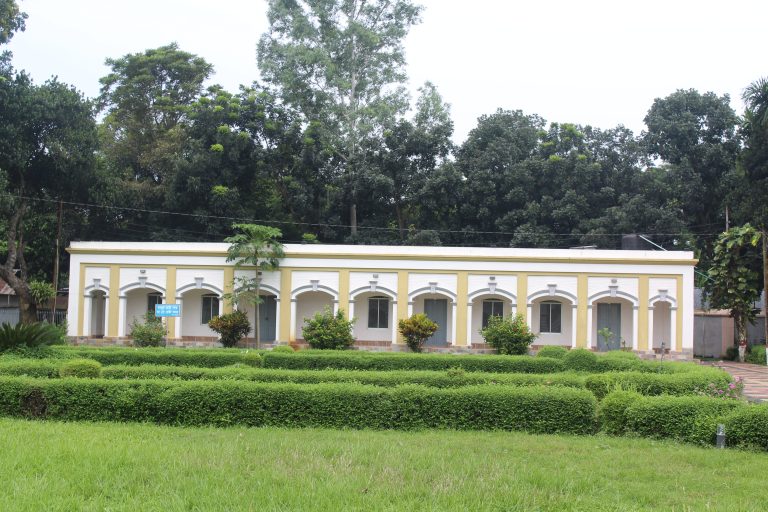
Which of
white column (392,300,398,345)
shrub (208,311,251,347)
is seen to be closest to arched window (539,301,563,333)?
white column (392,300,398,345)

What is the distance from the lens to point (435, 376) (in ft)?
35.5

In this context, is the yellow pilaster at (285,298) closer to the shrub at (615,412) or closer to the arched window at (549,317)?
the arched window at (549,317)

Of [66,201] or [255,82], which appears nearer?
[66,201]

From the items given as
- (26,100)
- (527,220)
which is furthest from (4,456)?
(527,220)

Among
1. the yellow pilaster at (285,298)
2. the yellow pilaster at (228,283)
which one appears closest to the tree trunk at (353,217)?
the yellow pilaster at (285,298)

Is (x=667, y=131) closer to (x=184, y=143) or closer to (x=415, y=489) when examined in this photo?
(x=184, y=143)

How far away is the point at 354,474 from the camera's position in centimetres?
575

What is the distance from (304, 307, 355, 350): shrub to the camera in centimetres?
2223

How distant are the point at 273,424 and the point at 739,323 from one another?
24.4 metres

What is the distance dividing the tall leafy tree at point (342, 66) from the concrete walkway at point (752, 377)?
17.3m

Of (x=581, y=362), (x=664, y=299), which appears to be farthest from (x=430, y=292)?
(x=581, y=362)

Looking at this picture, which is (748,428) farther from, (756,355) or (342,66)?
(342,66)

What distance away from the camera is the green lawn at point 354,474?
16.6ft

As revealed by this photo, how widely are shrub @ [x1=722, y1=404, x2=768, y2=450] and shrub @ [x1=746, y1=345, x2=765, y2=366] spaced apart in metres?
21.1
